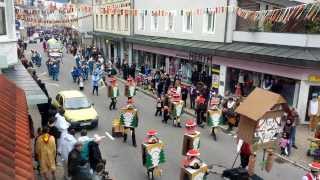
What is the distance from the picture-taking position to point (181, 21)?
1088 inches

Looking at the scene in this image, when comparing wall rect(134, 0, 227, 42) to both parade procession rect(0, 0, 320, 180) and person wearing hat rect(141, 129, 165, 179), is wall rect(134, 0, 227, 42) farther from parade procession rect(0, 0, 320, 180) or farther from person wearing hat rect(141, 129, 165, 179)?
person wearing hat rect(141, 129, 165, 179)

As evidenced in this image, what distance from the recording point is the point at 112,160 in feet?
42.1

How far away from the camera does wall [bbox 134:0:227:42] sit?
23109mm

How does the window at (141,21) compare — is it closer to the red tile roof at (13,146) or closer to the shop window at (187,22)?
the shop window at (187,22)

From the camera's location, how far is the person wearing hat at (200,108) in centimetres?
1691

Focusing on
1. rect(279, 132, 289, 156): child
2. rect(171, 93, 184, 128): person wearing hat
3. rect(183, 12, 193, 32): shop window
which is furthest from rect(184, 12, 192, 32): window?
rect(279, 132, 289, 156): child

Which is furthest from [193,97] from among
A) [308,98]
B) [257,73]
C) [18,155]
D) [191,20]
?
[18,155]

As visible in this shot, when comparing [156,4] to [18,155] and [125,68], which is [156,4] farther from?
[18,155]

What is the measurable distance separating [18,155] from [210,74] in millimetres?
20152

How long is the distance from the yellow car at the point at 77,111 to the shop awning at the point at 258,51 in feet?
28.3

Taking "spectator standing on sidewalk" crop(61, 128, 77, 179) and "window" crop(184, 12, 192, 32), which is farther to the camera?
"window" crop(184, 12, 192, 32)

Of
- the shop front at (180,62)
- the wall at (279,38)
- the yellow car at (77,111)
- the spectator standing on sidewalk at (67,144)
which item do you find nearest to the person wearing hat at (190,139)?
the spectator standing on sidewalk at (67,144)

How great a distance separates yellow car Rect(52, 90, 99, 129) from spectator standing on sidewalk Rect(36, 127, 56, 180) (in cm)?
535

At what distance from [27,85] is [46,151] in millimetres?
4356
